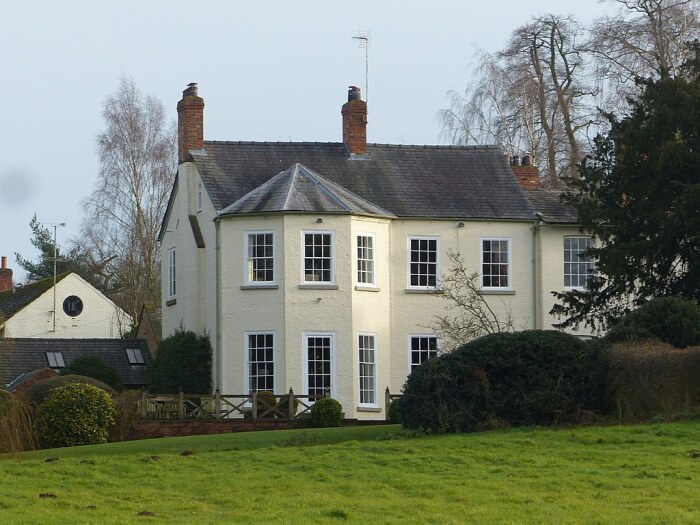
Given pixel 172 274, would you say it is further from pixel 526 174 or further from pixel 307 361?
pixel 526 174

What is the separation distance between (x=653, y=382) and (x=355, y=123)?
66.7ft

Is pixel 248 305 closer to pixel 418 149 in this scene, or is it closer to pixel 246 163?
pixel 246 163

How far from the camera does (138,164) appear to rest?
6234 centimetres

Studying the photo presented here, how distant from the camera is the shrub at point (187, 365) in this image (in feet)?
146

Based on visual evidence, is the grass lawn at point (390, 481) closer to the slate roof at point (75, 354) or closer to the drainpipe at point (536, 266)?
the drainpipe at point (536, 266)

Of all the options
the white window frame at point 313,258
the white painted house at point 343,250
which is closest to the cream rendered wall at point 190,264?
the white painted house at point 343,250

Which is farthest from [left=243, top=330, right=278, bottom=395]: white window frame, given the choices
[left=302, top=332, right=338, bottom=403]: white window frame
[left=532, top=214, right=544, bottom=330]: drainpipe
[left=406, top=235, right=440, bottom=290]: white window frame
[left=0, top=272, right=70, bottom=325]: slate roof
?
[left=0, top=272, right=70, bottom=325]: slate roof

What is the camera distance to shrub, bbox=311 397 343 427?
40.6m

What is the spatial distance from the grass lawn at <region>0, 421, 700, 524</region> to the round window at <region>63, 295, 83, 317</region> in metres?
40.1

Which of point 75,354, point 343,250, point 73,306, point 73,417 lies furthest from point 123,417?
point 73,306

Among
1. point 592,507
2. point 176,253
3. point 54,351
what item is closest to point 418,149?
point 176,253

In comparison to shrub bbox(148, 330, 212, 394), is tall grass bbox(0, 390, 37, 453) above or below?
below

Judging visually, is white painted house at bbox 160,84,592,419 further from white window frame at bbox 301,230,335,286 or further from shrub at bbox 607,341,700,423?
shrub at bbox 607,341,700,423

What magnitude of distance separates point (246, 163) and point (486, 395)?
17823mm
